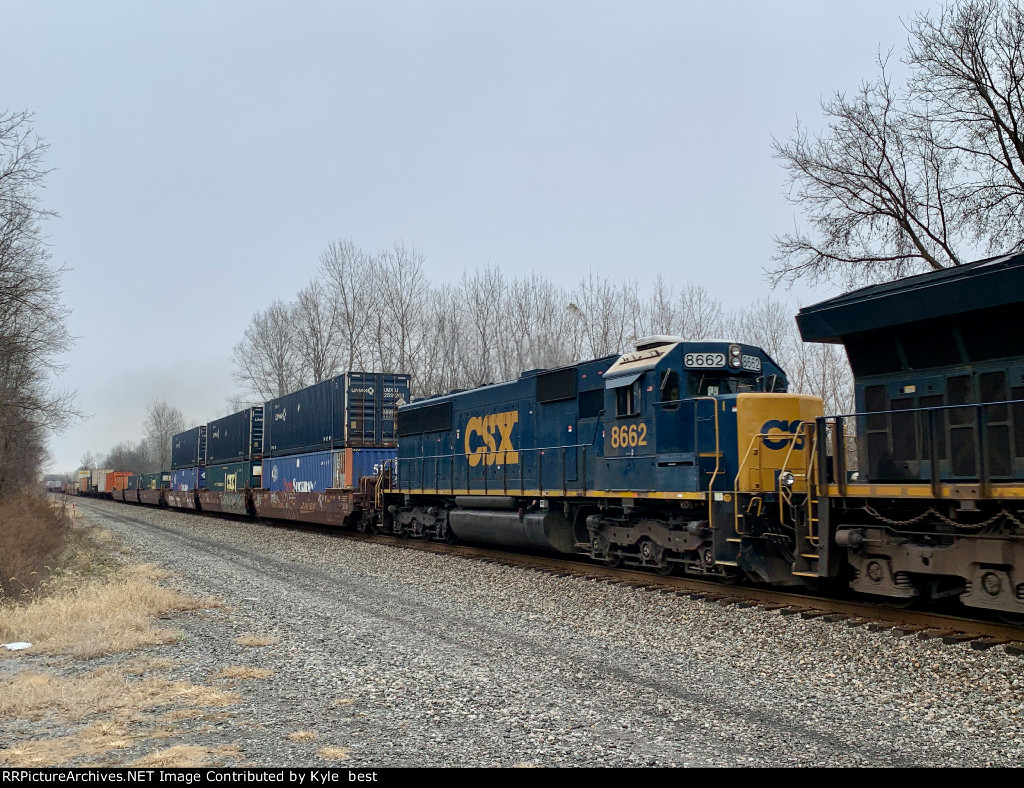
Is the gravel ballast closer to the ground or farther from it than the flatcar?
closer to the ground

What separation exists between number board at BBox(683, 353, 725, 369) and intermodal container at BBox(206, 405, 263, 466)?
77.8 ft

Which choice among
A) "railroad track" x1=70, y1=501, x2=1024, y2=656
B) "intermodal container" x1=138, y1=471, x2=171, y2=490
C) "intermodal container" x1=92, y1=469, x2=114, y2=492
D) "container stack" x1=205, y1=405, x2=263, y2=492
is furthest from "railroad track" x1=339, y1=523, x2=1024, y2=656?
"intermodal container" x1=92, y1=469, x2=114, y2=492

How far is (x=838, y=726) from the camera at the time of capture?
17.8 ft

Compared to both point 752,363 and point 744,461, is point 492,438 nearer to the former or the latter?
point 752,363

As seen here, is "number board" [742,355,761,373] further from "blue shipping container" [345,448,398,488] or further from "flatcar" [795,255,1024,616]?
"blue shipping container" [345,448,398,488]

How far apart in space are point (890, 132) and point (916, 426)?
44.2ft

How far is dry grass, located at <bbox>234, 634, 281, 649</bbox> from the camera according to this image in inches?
316

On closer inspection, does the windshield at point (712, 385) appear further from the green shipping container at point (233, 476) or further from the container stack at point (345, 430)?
the green shipping container at point (233, 476)

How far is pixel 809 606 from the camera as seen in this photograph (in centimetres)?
979

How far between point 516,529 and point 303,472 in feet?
42.7

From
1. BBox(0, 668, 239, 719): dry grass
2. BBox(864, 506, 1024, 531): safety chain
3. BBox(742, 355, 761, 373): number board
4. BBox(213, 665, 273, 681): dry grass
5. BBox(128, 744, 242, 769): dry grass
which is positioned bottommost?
BBox(213, 665, 273, 681): dry grass

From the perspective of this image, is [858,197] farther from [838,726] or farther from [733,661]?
[838,726]

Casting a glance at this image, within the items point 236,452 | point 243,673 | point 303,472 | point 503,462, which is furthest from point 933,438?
point 236,452

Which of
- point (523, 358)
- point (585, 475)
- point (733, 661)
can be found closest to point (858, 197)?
point (585, 475)
